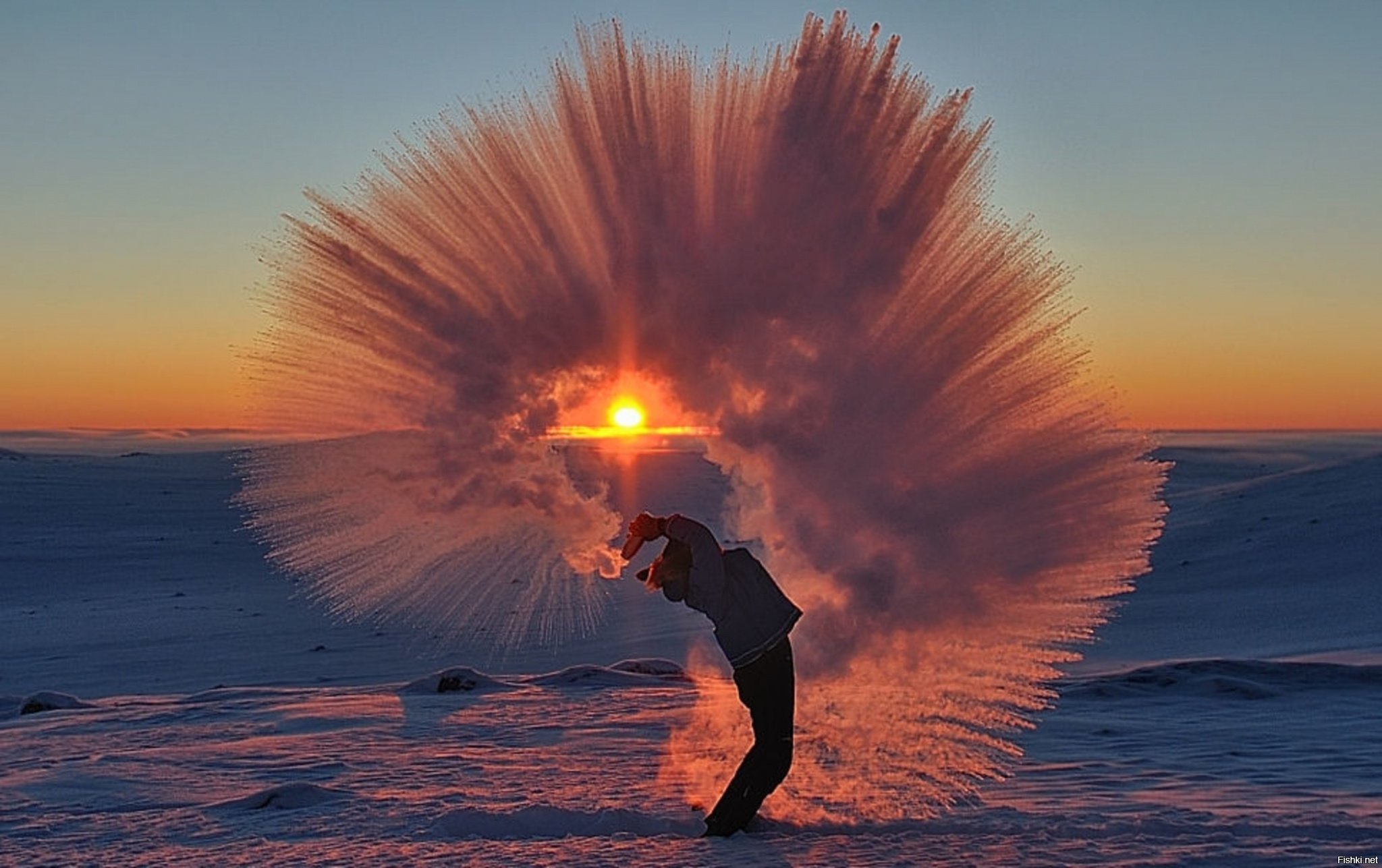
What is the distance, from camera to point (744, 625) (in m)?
A: 7.98

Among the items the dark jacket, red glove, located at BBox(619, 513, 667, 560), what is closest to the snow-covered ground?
the dark jacket

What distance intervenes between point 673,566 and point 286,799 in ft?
9.79

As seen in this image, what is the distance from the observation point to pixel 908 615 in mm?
9656

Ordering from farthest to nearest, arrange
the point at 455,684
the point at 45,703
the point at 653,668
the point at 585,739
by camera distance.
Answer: the point at 653,668 → the point at 455,684 → the point at 45,703 → the point at 585,739

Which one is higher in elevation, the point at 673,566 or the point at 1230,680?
the point at 673,566

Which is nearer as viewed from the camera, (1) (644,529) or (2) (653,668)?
(1) (644,529)

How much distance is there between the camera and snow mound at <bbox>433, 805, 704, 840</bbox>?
7816 mm

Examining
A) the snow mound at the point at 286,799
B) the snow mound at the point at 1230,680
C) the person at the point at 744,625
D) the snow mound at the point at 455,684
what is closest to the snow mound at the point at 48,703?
the snow mound at the point at 455,684

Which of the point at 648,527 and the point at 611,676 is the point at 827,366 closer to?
the point at 648,527

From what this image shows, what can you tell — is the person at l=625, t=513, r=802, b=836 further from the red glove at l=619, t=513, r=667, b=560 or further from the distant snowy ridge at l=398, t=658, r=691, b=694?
the distant snowy ridge at l=398, t=658, r=691, b=694

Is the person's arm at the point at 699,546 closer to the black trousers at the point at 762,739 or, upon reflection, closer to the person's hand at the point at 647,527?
the person's hand at the point at 647,527

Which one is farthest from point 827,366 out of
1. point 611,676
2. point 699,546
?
point 611,676

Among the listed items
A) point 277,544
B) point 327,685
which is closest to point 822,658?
point 277,544

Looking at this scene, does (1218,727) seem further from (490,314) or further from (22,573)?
(22,573)
